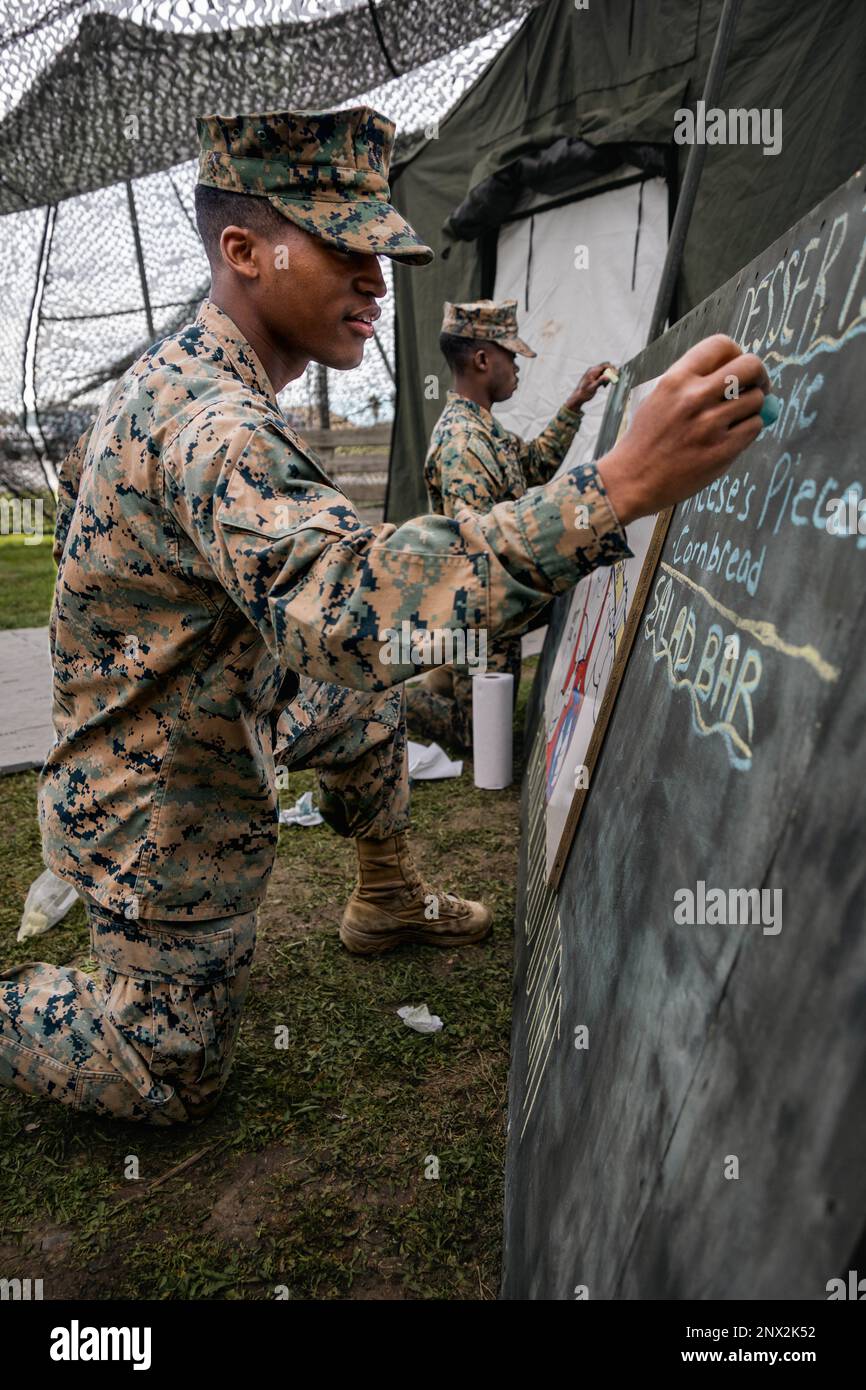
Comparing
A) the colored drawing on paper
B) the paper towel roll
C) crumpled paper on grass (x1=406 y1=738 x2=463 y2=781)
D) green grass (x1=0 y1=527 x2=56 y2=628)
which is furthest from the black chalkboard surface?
green grass (x1=0 y1=527 x2=56 y2=628)

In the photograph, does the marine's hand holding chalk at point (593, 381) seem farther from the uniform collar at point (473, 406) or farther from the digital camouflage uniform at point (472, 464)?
the uniform collar at point (473, 406)

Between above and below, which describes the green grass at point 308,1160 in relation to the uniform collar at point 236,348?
below

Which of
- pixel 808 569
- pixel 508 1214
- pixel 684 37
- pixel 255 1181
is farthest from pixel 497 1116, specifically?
pixel 684 37

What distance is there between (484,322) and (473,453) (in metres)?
0.66

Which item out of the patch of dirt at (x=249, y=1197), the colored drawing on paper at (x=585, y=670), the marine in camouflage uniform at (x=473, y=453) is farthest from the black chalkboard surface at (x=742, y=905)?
the marine in camouflage uniform at (x=473, y=453)

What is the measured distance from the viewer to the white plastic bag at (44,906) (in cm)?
258

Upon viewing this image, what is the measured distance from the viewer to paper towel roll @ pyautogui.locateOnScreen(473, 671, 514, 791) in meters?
3.47

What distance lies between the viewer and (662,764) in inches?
45.2

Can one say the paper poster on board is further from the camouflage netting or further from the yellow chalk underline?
the camouflage netting

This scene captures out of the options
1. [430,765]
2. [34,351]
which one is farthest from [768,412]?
[34,351]

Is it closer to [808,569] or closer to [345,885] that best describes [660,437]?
[808,569]

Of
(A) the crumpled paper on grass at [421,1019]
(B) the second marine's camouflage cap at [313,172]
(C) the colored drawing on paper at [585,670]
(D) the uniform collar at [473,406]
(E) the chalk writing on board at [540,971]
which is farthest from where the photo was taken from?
(D) the uniform collar at [473,406]

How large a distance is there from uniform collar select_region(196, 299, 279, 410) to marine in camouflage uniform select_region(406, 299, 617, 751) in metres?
1.99

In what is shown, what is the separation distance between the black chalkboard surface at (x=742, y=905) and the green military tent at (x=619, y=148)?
2899 millimetres
